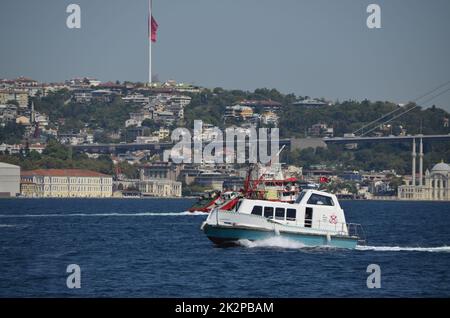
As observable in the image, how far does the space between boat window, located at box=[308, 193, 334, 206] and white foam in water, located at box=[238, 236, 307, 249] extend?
1840 mm

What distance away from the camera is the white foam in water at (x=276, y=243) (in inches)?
2013

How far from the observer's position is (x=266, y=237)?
51.1 m

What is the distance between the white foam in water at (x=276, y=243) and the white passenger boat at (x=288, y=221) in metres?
0.16

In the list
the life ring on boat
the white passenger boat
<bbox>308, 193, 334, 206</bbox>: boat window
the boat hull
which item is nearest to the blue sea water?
the boat hull

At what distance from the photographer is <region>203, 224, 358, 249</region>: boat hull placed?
167 feet

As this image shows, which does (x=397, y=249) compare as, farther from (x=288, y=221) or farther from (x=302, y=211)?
(x=288, y=221)

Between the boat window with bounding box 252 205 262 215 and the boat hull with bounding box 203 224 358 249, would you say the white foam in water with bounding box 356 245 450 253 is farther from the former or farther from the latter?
the boat window with bounding box 252 205 262 215

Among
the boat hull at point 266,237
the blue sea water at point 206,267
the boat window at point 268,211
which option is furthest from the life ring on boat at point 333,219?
the boat window at point 268,211
